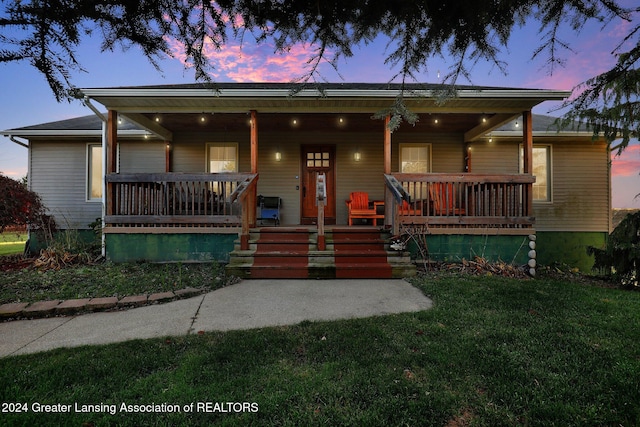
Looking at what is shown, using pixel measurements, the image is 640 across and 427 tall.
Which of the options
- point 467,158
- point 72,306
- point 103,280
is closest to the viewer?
point 72,306

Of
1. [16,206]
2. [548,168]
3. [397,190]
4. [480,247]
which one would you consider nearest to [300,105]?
[397,190]

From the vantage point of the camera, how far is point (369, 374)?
2035 millimetres

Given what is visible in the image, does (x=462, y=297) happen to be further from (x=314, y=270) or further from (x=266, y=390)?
(x=266, y=390)

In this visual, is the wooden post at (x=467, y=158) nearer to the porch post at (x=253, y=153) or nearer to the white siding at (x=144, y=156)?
the porch post at (x=253, y=153)

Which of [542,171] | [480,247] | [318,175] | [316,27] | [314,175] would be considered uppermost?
[316,27]

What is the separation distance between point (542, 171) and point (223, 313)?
9.37 metres

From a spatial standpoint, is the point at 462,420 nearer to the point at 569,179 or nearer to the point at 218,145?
the point at 218,145

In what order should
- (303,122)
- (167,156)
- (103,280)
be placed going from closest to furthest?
1. (103,280)
2. (303,122)
3. (167,156)

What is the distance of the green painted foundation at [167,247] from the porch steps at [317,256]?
77 cm

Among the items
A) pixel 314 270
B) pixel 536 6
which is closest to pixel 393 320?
pixel 314 270

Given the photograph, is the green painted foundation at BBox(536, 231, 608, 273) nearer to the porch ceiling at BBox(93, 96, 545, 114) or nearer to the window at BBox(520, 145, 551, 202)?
the window at BBox(520, 145, 551, 202)

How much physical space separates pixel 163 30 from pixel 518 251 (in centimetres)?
662

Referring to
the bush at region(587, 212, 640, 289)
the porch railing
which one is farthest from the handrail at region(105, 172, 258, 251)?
the bush at region(587, 212, 640, 289)

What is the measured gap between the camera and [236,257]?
5.28 meters
